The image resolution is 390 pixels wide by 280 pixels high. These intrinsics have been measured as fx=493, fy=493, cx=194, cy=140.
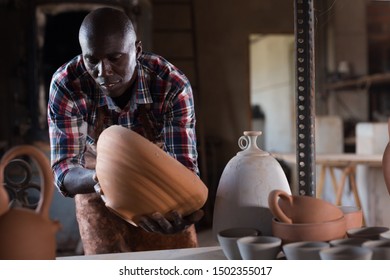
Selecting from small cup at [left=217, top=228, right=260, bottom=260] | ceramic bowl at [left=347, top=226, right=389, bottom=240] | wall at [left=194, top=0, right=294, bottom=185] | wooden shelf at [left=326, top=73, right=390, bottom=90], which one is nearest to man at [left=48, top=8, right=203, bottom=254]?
small cup at [left=217, top=228, right=260, bottom=260]

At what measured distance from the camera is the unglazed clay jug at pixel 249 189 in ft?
3.19

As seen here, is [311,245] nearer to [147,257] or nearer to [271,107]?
[147,257]

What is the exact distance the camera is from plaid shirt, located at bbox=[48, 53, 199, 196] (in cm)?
109

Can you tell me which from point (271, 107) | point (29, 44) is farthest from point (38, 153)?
point (271, 107)

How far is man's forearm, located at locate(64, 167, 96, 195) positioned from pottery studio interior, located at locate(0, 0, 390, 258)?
0.07 meters

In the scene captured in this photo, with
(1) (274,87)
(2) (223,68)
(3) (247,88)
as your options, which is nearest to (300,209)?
(3) (247,88)

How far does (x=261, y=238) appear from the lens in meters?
0.90

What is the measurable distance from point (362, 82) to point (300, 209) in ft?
12.7

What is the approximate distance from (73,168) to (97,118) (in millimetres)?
123

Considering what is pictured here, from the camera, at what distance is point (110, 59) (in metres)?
1.01

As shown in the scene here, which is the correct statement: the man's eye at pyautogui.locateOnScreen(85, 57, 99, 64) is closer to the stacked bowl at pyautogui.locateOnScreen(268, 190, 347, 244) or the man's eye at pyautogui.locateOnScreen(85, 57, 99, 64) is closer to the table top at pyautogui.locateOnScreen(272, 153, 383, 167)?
the stacked bowl at pyautogui.locateOnScreen(268, 190, 347, 244)

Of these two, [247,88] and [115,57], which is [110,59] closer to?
[115,57]
